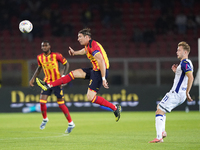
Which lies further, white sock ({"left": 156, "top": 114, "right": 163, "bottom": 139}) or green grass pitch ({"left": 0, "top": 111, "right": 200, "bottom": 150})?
white sock ({"left": 156, "top": 114, "right": 163, "bottom": 139})

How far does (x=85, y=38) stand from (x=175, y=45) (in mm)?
11915

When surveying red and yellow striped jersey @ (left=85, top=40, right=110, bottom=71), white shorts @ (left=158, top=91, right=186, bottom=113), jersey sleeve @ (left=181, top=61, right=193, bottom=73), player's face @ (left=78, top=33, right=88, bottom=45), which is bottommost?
white shorts @ (left=158, top=91, right=186, bottom=113)

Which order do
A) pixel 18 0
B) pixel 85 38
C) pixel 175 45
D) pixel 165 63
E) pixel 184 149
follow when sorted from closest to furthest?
pixel 184 149 < pixel 85 38 < pixel 165 63 < pixel 175 45 < pixel 18 0

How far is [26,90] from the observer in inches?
644

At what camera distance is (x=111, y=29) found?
21.8 metres

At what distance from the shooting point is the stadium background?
62.8 feet

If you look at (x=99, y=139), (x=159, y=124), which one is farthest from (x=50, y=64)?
(x=159, y=124)

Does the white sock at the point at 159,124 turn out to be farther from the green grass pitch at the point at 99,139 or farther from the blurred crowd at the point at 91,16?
the blurred crowd at the point at 91,16

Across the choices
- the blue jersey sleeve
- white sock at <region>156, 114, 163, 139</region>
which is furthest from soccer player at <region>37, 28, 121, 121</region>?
the blue jersey sleeve

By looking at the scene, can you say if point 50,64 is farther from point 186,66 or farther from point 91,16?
point 91,16

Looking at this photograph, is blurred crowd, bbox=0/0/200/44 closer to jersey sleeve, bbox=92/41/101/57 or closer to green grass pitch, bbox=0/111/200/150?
green grass pitch, bbox=0/111/200/150

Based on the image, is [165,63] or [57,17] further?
[57,17]

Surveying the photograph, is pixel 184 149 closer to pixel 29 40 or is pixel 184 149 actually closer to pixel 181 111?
pixel 181 111

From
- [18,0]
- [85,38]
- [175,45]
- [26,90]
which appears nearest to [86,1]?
[18,0]
